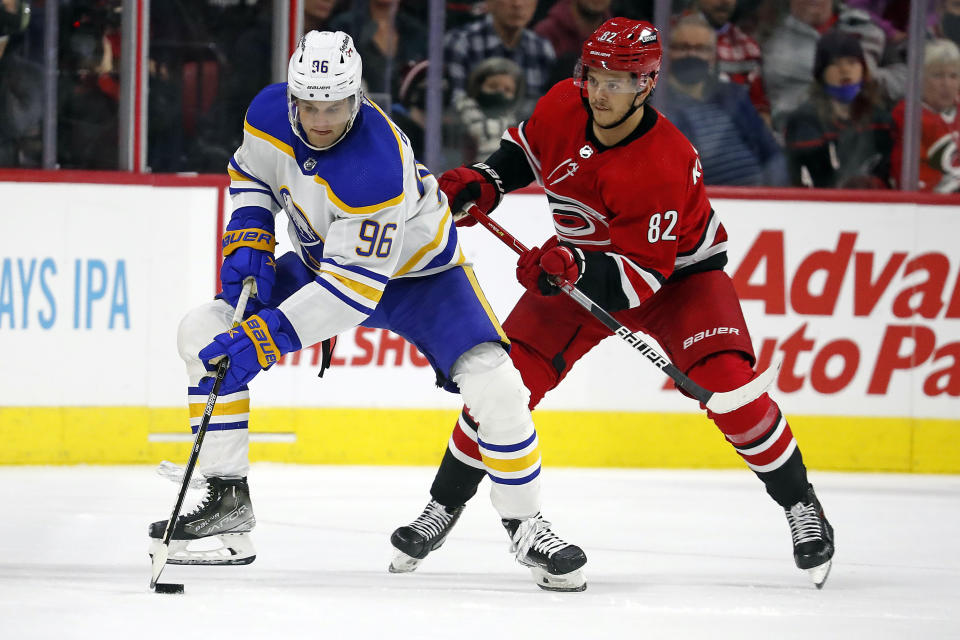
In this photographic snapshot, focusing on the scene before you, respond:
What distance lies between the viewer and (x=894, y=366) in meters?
4.63

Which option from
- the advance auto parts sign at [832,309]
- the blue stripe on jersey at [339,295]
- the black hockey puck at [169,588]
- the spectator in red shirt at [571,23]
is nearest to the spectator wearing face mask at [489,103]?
the spectator in red shirt at [571,23]

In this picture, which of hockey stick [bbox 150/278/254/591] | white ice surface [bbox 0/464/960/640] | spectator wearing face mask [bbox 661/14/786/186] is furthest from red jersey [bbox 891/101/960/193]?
hockey stick [bbox 150/278/254/591]

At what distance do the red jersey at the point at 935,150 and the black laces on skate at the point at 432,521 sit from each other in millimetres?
2559

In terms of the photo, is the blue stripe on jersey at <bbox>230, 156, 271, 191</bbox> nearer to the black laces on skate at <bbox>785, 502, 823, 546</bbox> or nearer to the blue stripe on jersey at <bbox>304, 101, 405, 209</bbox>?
the blue stripe on jersey at <bbox>304, 101, 405, 209</bbox>

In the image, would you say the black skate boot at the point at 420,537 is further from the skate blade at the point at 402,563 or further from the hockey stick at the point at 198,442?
the hockey stick at the point at 198,442

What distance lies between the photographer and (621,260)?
3.00 meters

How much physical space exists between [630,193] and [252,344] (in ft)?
2.99

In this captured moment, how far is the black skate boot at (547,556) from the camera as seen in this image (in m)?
2.89

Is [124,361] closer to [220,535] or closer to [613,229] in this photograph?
[220,535]

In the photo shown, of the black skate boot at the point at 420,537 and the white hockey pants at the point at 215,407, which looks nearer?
the white hockey pants at the point at 215,407

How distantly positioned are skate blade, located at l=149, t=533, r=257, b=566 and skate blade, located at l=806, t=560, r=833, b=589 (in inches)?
49.7

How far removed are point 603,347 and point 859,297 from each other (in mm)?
894

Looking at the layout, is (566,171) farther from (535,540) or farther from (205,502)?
(205,502)

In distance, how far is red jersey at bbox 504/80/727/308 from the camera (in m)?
2.97
